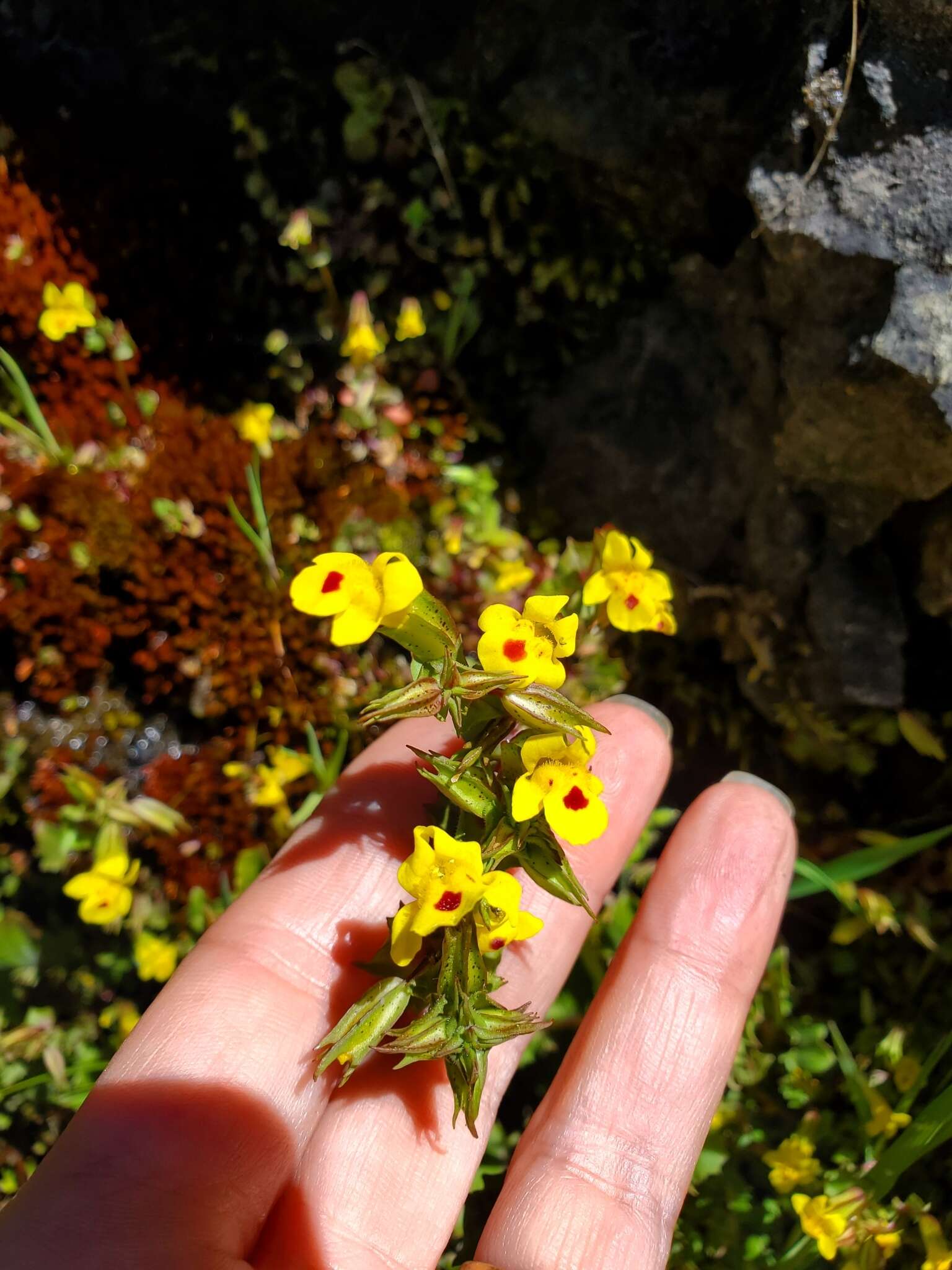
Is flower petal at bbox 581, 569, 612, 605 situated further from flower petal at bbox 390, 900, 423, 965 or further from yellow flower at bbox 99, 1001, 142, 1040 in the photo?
yellow flower at bbox 99, 1001, 142, 1040

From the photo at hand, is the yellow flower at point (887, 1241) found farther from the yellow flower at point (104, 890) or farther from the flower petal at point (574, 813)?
the yellow flower at point (104, 890)

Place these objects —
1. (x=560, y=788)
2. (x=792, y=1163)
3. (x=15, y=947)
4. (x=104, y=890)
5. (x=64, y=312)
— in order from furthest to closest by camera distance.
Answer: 1. (x=64, y=312)
2. (x=15, y=947)
3. (x=104, y=890)
4. (x=792, y=1163)
5. (x=560, y=788)

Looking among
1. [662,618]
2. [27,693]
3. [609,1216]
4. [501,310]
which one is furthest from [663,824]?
[27,693]

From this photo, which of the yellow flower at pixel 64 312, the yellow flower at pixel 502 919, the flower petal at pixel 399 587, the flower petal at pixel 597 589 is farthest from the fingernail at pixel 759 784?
the yellow flower at pixel 64 312

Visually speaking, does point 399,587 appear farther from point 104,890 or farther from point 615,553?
point 104,890

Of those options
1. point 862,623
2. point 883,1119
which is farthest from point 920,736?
point 883,1119

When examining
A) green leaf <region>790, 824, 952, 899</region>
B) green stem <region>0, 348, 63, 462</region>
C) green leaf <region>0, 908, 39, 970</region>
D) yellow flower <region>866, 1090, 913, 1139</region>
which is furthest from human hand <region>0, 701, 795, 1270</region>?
green stem <region>0, 348, 63, 462</region>

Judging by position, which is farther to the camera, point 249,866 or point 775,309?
point 249,866

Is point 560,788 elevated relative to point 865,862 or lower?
elevated
